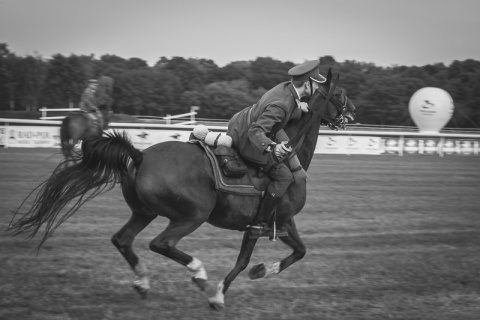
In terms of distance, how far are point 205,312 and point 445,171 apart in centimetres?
2019

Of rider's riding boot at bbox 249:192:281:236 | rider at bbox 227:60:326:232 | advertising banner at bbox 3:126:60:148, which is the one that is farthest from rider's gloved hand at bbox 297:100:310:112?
advertising banner at bbox 3:126:60:148

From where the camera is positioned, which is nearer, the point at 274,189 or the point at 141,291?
the point at 141,291

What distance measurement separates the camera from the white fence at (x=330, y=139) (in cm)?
2588

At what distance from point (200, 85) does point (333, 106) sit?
87.0m

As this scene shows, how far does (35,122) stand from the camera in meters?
26.1

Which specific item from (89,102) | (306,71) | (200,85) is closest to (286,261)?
(306,71)

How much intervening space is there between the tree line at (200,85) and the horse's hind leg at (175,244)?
195 ft

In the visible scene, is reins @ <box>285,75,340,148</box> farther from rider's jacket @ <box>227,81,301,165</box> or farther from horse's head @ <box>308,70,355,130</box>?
rider's jacket @ <box>227,81,301,165</box>

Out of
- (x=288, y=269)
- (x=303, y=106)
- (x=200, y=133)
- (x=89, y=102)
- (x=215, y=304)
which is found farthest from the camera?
(x=89, y=102)

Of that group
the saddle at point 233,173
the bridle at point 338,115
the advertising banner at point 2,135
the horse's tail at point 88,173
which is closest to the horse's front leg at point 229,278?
the saddle at point 233,173

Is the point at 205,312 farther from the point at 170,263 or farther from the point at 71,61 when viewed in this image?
the point at 71,61

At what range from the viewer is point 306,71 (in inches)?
259

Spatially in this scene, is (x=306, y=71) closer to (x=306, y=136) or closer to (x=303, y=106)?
(x=303, y=106)

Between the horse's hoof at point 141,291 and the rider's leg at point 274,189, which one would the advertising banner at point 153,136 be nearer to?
the rider's leg at point 274,189
